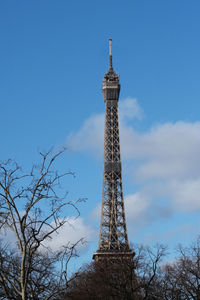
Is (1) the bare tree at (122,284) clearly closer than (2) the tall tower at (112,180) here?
Yes

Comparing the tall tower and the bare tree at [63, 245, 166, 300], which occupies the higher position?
the tall tower

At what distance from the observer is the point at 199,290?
35281 mm

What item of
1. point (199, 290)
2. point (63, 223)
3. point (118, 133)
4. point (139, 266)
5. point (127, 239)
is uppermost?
point (118, 133)

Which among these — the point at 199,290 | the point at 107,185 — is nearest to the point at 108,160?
the point at 107,185

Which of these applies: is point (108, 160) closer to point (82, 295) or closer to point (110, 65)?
point (110, 65)

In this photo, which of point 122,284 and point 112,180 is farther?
point 112,180

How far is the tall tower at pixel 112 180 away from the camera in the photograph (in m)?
82.1

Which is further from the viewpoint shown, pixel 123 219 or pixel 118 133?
pixel 118 133

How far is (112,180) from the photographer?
89.2m

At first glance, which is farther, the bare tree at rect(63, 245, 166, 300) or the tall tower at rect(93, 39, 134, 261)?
the tall tower at rect(93, 39, 134, 261)

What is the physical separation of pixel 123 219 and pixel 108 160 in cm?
1349

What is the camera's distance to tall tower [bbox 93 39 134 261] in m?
82.1

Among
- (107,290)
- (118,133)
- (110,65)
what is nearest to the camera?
(107,290)

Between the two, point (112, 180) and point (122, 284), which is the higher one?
point (112, 180)
